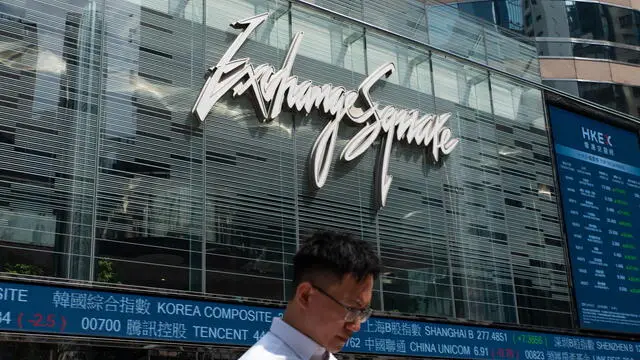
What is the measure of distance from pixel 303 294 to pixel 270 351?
0.26 meters

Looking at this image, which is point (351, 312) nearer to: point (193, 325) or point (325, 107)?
point (193, 325)

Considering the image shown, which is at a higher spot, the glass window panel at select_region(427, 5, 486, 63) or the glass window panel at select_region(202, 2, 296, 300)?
the glass window panel at select_region(427, 5, 486, 63)

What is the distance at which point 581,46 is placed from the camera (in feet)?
69.9

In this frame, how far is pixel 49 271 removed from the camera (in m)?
8.90

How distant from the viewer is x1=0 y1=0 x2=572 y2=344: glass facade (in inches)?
363

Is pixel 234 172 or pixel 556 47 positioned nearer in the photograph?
pixel 234 172

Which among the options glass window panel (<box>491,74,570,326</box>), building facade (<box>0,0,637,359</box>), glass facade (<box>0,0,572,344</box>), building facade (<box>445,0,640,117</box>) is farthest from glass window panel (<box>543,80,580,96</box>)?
glass facade (<box>0,0,572,344</box>)

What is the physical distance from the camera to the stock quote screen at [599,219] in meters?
14.8

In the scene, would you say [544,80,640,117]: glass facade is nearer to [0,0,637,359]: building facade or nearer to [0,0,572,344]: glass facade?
[0,0,637,359]: building facade

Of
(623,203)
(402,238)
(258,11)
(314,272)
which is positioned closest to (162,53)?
(258,11)

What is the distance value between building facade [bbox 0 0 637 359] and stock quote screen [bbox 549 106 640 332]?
1.14 ft

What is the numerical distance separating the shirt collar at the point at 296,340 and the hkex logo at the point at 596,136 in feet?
47.0

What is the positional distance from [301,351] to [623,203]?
47.6ft

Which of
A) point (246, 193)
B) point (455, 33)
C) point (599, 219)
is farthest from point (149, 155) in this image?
point (599, 219)
